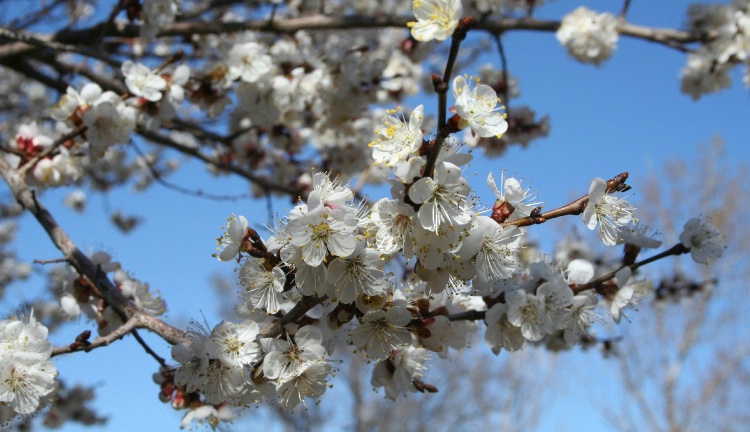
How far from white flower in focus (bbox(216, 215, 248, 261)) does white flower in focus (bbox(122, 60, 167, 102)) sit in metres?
1.49

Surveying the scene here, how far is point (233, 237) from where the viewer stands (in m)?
1.57

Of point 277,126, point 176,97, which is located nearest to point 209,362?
point 176,97

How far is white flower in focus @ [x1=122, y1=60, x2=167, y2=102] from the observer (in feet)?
9.21

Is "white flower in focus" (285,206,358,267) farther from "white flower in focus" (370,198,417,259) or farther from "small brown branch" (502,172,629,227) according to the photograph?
"small brown branch" (502,172,629,227)

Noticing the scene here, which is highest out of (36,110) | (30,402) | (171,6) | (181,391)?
(171,6)

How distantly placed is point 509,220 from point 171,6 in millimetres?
2411

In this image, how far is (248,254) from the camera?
1625 mm

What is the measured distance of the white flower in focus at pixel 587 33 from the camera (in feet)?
12.5

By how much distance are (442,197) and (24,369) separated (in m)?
1.22

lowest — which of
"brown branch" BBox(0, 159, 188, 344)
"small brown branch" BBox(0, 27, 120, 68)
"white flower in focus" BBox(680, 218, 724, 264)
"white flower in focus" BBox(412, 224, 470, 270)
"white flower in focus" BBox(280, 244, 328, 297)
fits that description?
"brown branch" BBox(0, 159, 188, 344)

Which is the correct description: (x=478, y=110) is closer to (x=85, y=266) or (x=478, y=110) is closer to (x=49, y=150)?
(x=85, y=266)

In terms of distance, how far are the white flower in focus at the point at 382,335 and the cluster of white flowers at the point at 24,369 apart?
0.86 meters

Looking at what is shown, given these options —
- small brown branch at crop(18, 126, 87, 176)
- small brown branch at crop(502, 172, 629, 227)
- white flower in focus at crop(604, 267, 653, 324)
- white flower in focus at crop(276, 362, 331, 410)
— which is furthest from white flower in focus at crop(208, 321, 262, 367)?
small brown branch at crop(18, 126, 87, 176)

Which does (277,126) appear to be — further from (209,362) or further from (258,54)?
(209,362)
